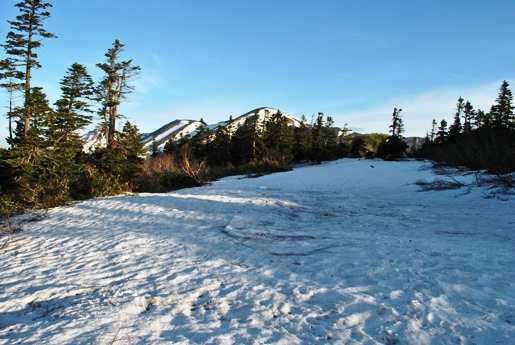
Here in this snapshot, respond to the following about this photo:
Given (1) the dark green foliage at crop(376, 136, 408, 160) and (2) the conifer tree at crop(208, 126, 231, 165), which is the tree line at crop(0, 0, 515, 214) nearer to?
(1) the dark green foliage at crop(376, 136, 408, 160)

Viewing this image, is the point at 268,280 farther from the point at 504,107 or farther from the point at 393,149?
the point at 504,107

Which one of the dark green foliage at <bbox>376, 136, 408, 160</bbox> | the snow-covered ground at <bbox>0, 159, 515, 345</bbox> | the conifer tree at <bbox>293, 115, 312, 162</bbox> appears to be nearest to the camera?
the snow-covered ground at <bbox>0, 159, 515, 345</bbox>

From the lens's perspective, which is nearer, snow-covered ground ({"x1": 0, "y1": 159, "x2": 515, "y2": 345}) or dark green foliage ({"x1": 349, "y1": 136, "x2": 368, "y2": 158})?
snow-covered ground ({"x1": 0, "y1": 159, "x2": 515, "y2": 345})

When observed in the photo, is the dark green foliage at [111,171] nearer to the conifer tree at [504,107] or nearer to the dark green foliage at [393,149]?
the dark green foliage at [393,149]

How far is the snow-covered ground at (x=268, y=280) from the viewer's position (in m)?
2.50

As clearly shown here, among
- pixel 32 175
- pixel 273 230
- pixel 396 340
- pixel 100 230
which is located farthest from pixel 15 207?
pixel 396 340

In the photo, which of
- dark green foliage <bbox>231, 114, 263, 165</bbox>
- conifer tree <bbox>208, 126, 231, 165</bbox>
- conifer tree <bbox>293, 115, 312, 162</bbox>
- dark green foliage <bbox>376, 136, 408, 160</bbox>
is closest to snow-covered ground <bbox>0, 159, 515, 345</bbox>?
dark green foliage <bbox>376, 136, 408, 160</bbox>

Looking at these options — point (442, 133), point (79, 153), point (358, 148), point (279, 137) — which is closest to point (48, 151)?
point (79, 153)

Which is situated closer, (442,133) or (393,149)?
(393,149)

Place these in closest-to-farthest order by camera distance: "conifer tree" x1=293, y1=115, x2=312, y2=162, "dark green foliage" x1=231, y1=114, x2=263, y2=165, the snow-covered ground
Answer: the snow-covered ground → "dark green foliage" x1=231, y1=114, x2=263, y2=165 → "conifer tree" x1=293, y1=115, x2=312, y2=162

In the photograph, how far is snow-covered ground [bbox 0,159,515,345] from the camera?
2498 millimetres

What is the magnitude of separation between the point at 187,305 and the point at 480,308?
2.99 m

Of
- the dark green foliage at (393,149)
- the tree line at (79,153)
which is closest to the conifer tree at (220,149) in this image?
the tree line at (79,153)

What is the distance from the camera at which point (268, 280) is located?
361cm
